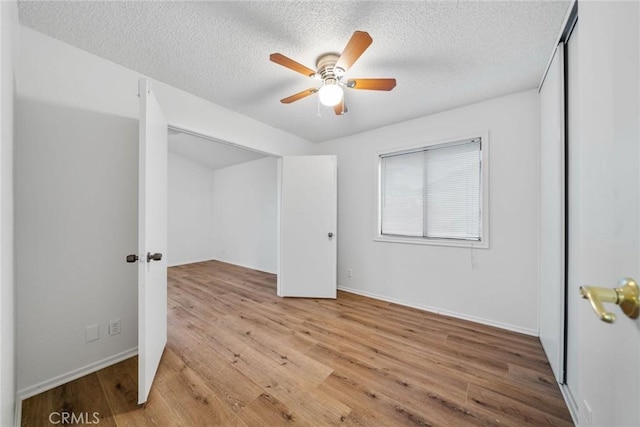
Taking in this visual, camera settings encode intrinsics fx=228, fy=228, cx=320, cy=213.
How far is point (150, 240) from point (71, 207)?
0.70 metres

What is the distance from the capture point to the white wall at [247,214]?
480 cm

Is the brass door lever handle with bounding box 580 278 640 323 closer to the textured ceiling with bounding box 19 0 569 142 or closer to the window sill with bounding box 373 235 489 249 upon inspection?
the textured ceiling with bounding box 19 0 569 142

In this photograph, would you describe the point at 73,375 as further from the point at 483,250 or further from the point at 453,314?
the point at 483,250

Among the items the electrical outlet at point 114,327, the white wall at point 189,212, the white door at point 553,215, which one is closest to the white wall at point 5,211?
the electrical outlet at point 114,327

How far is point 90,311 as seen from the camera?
1.70 meters

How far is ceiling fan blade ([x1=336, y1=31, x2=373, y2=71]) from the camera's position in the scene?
4.16 feet

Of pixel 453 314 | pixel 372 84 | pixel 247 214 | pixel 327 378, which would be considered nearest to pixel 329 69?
pixel 372 84

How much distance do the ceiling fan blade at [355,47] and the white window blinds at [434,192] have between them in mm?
1752

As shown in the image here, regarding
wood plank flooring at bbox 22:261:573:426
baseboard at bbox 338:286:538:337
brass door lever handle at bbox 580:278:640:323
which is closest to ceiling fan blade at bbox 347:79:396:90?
brass door lever handle at bbox 580:278:640:323

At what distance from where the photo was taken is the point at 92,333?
1703 millimetres

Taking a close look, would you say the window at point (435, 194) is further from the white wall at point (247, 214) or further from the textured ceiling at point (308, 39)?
the white wall at point (247, 214)

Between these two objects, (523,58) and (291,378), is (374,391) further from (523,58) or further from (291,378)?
(523,58)

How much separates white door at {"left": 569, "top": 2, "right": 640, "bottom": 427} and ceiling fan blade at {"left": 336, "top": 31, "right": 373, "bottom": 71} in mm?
876

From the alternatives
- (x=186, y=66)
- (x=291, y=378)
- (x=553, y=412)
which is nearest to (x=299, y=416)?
(x=291, y=378)
